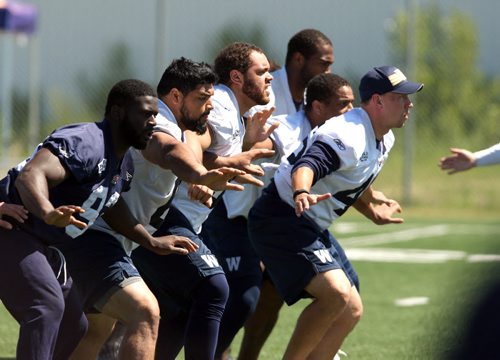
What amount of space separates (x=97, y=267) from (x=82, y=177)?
0.52 m

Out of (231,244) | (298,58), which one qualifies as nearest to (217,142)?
(231,244)

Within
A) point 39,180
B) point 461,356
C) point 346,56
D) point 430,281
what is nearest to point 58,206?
point 39,180

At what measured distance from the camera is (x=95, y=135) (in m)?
4.92

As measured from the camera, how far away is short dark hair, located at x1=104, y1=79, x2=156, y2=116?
198 inches

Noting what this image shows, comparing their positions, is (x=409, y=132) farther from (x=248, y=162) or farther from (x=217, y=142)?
(x=248, y=162)

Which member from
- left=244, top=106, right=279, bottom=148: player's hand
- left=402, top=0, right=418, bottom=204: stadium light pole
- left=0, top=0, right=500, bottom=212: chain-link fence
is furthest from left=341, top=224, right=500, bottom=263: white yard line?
left=244, top=106, right=279, bottom=148: player's hand

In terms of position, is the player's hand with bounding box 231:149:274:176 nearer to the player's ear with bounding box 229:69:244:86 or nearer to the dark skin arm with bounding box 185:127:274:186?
the dark skin arm with bounding box 185:127:274:186

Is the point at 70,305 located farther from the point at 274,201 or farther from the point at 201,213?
the point at 274,201

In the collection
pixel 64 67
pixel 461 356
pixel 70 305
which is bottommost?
pixel 64 67

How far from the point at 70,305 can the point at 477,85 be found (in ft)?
50.7

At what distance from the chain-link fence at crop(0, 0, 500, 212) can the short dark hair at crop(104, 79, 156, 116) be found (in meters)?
13.8

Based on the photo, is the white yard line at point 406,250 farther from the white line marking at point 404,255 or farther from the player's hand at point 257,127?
the player's hand at point 257,127

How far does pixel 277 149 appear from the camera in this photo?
6.60 meters

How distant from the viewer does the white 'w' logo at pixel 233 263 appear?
6.46 meters
